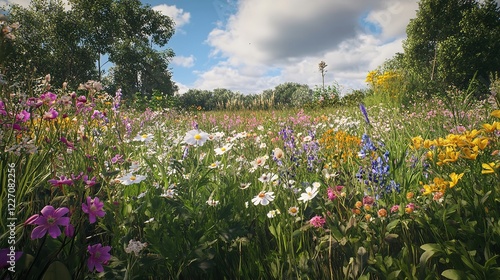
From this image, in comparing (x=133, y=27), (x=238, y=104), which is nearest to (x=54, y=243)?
(x=238, y=104)

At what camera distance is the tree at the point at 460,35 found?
2042 cm

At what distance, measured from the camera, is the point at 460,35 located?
21.3 m

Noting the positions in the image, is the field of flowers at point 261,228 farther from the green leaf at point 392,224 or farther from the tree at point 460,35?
the tree at point 460,35

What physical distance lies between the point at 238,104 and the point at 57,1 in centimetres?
2398

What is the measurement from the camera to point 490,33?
802 inches

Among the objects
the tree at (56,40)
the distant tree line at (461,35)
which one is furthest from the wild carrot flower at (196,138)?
the tree at (56,40)

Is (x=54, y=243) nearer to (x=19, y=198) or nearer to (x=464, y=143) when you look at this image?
(x=19, y=198)

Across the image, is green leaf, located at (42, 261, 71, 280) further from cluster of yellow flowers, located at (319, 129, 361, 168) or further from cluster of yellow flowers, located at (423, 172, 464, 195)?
cluster of yellow flowers, located at (319, 129, 361, 168)

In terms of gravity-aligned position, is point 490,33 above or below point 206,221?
above

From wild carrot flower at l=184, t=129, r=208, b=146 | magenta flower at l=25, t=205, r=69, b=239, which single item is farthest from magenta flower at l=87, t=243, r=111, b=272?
wild carrot flower at l=184, t=129, r=208, b=146

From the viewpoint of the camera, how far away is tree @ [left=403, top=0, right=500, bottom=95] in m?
20.4

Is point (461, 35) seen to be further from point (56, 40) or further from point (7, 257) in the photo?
point (56, 40)

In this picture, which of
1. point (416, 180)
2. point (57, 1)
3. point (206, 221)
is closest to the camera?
point (206, 221)

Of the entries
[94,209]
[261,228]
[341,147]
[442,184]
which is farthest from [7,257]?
[341,147]
